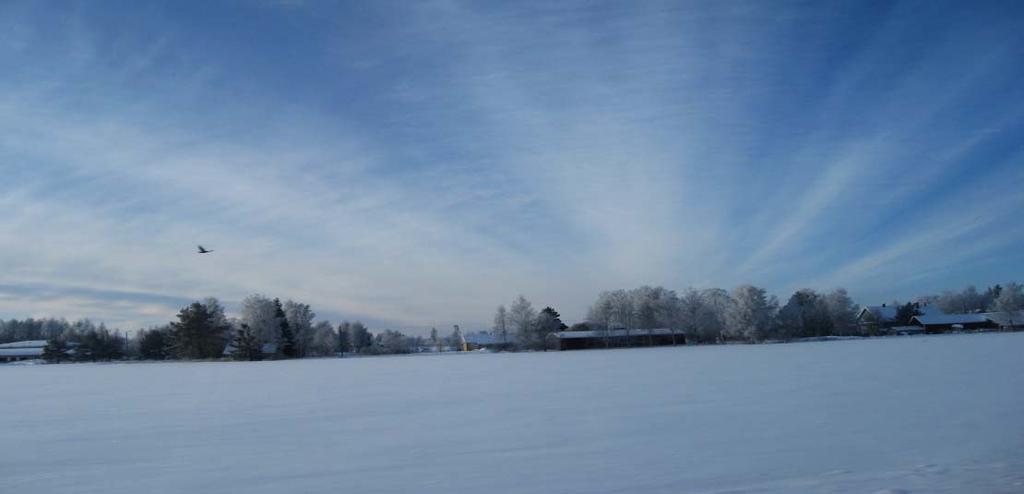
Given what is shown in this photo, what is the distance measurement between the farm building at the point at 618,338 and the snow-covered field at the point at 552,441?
7763 centimetres

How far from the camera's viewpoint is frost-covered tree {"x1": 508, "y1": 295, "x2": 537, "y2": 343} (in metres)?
102

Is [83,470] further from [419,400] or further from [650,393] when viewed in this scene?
[650,393]

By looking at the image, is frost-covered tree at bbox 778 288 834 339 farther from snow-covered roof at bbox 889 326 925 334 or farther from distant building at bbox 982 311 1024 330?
distant building at bbox 982 311 1024 330

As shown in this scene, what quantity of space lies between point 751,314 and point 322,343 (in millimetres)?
73057

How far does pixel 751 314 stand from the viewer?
9838 cm

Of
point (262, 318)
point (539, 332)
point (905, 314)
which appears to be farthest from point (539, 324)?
point (905, 314)

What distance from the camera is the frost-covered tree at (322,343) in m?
104

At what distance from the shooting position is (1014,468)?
7648mm

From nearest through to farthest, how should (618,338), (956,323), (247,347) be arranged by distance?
1. (247,347)
2. (618,338)
3. (956,323)

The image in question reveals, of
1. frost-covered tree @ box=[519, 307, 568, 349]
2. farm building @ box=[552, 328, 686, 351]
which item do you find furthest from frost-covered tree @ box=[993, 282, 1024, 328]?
frost-covered tree @ box=[519, 307, 568, 349]

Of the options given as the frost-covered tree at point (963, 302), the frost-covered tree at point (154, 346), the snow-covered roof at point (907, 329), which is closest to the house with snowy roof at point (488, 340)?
the frost-covered tree at point (154, 346)

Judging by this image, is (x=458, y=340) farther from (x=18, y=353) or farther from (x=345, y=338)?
(x=18, y=353)

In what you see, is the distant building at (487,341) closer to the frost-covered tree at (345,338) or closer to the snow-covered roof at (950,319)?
the frost-covered tree at (345,338)

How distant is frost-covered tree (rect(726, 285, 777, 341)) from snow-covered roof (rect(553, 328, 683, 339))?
9.19m
